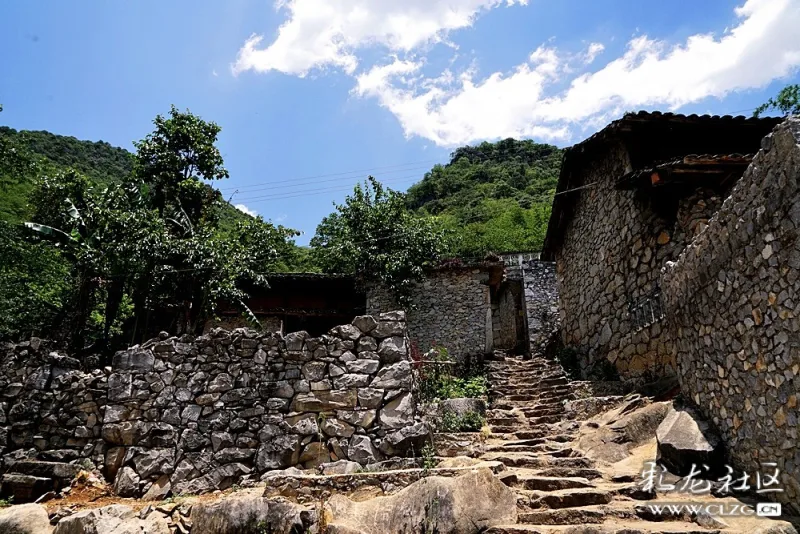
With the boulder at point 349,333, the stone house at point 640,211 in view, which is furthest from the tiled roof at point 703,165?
the boulder at point 349,333

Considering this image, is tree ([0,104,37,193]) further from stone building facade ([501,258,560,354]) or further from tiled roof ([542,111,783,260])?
stone building facade ([501,258,560,354])

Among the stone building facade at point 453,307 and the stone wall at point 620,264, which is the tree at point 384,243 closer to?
the stone building facade at point 453,307

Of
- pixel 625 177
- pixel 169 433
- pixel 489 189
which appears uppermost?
pixel 489 189

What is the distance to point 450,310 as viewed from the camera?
15.7m

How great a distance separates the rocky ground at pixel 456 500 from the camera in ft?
14.6

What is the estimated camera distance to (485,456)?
6.85m

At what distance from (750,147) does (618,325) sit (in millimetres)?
4375

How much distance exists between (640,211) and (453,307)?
7366mm

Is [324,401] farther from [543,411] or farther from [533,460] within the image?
[543,411]

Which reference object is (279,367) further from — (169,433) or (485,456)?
(485,456)

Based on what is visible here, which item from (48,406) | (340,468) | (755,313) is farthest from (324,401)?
(755,313)

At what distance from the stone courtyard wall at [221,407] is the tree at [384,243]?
28.0 ft

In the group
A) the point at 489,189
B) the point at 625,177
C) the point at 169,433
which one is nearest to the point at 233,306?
the point at 169,433

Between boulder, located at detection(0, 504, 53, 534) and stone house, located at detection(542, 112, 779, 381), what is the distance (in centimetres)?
799
